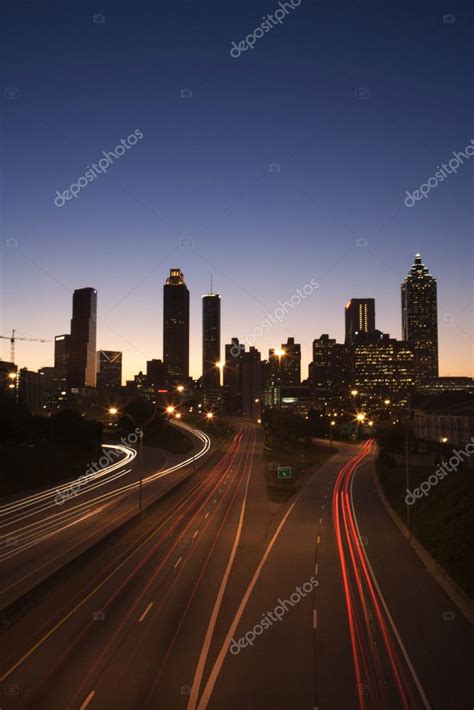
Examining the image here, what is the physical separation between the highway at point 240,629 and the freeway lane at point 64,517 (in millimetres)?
1488

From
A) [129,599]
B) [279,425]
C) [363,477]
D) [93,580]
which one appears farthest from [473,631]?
[279,425]

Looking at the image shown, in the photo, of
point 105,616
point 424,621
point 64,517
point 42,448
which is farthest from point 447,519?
point 42,448

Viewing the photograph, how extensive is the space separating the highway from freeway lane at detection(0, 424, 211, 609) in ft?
4.88

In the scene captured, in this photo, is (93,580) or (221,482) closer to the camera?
(93,580)

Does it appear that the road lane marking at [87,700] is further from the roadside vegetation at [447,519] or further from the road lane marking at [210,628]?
the roadside vegetation at [447,519]

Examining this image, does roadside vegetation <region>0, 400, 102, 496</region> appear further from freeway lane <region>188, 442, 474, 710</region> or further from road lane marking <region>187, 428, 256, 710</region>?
freeway lane <region>188, 442, 474, 710</region>

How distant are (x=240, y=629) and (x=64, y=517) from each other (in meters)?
26.8

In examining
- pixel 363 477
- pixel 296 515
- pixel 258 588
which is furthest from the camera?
pixel 363 477

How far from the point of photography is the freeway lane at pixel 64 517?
26.1m

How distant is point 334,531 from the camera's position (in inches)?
1470

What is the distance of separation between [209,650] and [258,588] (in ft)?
23.4

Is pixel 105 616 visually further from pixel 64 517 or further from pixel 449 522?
pixel 64 517

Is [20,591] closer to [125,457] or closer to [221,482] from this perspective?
[221,482]

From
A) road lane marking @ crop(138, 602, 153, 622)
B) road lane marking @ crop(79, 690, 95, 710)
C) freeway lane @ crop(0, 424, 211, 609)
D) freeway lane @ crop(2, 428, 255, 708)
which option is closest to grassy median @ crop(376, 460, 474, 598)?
freeway lane @ crop(2, 428, 255, 708)
